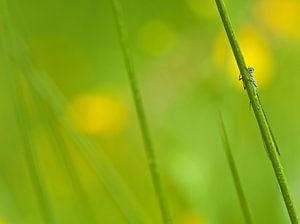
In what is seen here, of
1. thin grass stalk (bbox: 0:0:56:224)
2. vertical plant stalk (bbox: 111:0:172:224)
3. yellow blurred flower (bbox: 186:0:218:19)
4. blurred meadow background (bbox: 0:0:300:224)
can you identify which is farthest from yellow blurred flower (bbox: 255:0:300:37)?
vertical plant stalk (bbox: 111:0:172:224)

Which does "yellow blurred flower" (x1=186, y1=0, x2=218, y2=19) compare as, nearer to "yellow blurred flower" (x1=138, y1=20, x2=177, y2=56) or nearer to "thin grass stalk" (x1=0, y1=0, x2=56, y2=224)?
"yellow blurred flower" (x1=138, y1=20, x2=177, y2=56)

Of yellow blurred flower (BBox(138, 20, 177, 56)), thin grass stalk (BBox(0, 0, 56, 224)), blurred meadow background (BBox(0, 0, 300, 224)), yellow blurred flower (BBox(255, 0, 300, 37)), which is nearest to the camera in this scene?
thin grass stalk (BBox(0, 0, 56, 224))

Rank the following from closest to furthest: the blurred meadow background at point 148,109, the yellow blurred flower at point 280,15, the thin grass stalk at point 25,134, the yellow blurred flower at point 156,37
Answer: the thin grass stalk at point 25,134 < the blurred meadow background at point 148,109 < the yellow blurred flower at point 280,15 < the yellow blurred flower at point 156,37

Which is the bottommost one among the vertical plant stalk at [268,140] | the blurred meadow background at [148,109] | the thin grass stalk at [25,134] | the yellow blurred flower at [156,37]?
the vertical plant stalk at [268,140]

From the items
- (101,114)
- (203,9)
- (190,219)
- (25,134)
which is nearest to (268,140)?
(25,134)

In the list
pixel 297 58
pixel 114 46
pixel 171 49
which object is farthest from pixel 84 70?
pixel 297 58

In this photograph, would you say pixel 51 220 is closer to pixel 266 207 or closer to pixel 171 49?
pixel 266 207

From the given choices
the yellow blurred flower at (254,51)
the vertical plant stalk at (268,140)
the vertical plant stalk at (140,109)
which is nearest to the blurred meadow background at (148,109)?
the yellow blurred flower at (254,51)

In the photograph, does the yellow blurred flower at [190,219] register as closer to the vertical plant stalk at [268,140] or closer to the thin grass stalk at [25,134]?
the thin grass stalk at [25,134]
